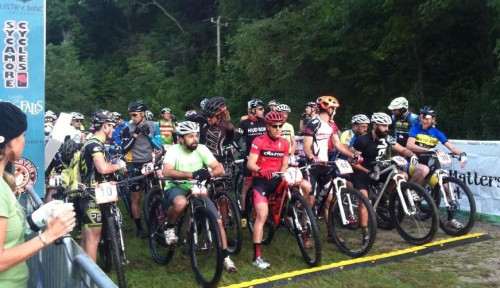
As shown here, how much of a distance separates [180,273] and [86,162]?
1.74 m

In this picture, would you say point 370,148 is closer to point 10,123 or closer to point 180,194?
point 180,194

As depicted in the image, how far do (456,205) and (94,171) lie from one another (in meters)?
5.15

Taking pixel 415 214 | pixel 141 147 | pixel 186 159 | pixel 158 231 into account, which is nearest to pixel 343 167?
pixel 415 214

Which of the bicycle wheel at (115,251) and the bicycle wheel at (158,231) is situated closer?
the bicycle wheel at (115,251)

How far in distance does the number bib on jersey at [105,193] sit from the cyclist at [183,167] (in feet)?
2.62

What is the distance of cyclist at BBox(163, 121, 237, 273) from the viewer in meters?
6.23

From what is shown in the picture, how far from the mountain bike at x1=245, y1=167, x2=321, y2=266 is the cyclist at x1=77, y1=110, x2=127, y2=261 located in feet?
6.46

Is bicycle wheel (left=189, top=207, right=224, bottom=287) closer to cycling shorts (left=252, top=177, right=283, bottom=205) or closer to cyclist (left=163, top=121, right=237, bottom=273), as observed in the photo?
cyclist (left=163, top=121, right=237, bottom=273)

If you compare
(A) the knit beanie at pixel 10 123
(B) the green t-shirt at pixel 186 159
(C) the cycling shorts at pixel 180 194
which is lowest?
(C) the cycling shorts at pixel 180 194

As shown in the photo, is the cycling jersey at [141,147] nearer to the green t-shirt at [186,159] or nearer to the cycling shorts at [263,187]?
the green t-shirt at [186,159]

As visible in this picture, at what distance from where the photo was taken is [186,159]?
6484mm

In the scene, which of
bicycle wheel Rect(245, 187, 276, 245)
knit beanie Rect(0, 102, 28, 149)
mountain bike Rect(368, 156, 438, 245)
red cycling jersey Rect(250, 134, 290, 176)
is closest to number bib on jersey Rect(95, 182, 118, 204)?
red cycling jersey Rect(250, 134, 290, 176)

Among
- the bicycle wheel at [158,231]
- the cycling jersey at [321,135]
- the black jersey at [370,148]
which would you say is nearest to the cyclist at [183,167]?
the bicycle wheel at [158,231]

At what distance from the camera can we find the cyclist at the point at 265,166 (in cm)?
661
